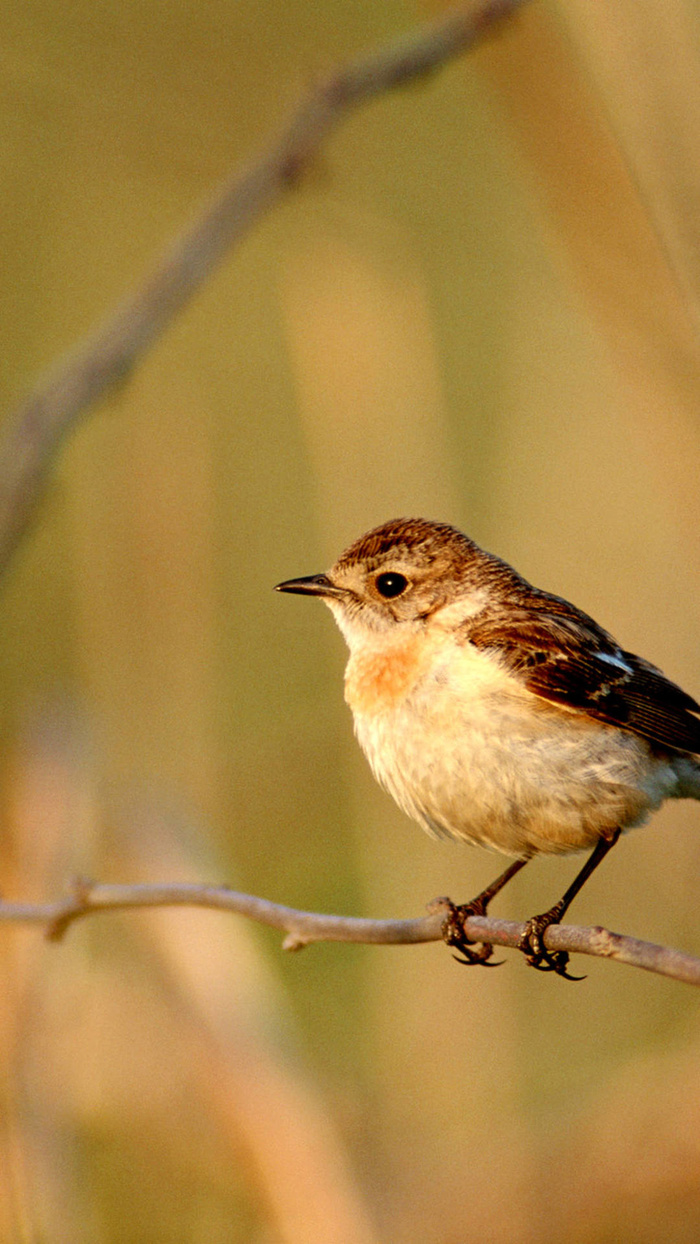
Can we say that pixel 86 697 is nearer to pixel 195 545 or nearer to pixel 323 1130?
pixel 195 545

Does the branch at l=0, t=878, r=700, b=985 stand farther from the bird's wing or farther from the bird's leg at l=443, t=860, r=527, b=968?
the bird's wing

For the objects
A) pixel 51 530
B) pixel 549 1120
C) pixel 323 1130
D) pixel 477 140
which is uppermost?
pixel 477 140

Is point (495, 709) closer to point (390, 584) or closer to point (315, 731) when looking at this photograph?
point (390, 584)

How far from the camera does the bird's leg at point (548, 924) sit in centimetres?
305

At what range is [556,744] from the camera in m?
3.50

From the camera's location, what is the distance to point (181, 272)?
3.14 metres

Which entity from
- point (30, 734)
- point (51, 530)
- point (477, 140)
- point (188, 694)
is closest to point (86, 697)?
point (30, 734)

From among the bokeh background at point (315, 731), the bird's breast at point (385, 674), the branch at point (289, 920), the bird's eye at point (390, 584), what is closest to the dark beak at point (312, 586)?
the bird's eye at point (390, 584)


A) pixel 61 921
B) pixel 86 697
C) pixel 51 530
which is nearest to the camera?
pixel 61 921

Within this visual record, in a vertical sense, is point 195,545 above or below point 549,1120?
above

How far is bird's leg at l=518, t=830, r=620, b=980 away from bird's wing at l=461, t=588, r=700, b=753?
0.36 metres

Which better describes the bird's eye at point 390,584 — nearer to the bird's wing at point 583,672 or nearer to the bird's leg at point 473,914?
the bird's wing at point 583,672

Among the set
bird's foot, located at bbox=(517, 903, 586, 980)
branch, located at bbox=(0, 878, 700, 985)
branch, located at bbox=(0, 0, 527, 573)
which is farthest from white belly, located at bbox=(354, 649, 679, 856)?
branch, located at bbox=(0, 0, 527, 573)

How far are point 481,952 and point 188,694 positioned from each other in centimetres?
144
